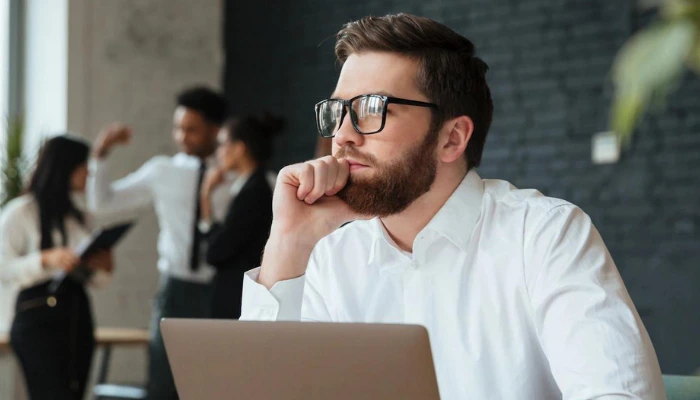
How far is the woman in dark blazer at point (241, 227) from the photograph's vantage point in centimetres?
393

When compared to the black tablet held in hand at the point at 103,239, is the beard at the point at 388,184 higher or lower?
higher

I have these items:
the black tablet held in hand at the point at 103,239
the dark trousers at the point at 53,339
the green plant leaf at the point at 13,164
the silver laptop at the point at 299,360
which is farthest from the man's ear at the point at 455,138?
the green plant leaf at the point at 13,164

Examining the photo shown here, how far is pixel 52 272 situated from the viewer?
3.91 meters

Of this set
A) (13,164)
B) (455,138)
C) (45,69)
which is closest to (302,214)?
(455,138)

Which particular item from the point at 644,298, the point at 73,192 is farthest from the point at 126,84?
the point at 644,298

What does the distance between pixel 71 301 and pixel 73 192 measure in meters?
0.52

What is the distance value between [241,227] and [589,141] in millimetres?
1913

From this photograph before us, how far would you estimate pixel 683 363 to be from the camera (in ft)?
14.3

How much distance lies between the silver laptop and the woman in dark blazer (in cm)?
293

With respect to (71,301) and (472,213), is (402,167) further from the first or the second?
(71,301)

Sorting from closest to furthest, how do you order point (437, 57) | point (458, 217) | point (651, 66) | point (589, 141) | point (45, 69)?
1. point (651, 66)
2. point (458, 217)
3. point (437, 57)
4. point (589, 141)
5. point (45, 69)

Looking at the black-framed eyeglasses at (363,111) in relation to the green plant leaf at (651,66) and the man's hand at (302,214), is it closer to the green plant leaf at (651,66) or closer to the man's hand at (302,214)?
the man's hand at (302,214)

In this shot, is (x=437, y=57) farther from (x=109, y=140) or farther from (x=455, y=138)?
(x=109, y=140)

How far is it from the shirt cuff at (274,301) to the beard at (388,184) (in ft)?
0.60
